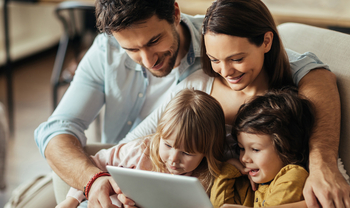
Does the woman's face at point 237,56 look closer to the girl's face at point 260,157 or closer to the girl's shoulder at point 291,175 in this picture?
the girl's face at point 260,157

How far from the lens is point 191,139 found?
3.60ft

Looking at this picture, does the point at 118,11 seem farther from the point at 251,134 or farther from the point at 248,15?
the point at 251,134

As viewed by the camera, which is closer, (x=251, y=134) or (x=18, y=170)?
(x=251, y=134)

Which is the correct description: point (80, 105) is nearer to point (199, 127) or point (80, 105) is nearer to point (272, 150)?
point (199, 127)

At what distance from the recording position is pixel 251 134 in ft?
3.44

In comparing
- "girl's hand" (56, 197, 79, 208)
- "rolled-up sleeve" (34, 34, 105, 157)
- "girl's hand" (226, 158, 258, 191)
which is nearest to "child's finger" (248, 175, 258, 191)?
"girl's hand" (226, 158, 258, 191)

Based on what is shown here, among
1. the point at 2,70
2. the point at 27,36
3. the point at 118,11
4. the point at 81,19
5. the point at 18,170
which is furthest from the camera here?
the point at 81,19

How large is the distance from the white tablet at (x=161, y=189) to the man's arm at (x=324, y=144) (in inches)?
11.5

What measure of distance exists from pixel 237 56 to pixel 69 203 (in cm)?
71

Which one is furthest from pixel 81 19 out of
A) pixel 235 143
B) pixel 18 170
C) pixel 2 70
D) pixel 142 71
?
pixel 235 143

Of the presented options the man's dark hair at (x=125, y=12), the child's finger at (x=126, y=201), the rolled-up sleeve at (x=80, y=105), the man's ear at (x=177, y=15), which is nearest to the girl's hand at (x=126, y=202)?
the child's finger at (x=126, y=201)

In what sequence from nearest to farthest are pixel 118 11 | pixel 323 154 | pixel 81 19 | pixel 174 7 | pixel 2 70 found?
pixel 323 154 → pixel 118 11 → pixel 174 7 → pixel 2 70 → pixel 81 19

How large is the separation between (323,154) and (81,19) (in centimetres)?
444

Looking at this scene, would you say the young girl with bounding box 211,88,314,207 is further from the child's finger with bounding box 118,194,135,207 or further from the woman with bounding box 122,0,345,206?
the child's finger with bounding box 118,194,135,207
